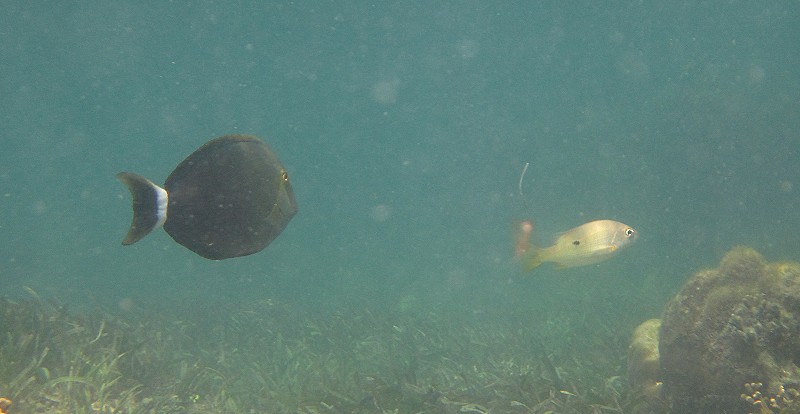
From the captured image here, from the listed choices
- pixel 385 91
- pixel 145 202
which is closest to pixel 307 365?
pixel 145 202

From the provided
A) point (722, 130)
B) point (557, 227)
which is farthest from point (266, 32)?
point (722, 130)

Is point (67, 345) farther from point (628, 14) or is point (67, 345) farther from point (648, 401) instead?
point (628, 14)

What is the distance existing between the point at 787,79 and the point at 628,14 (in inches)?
1568

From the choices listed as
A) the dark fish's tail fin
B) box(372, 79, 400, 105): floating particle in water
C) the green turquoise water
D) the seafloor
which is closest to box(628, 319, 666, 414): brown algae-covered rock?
the seafloor

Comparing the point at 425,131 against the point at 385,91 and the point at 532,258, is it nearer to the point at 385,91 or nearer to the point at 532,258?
the point at 385,91

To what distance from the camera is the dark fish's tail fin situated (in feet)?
6.97

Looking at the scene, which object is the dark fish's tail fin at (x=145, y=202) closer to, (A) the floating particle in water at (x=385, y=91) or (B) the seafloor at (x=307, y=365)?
(B) the seafloor at (x=307, y=365)

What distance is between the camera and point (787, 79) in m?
22.9

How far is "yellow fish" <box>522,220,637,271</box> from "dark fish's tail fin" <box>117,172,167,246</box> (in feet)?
12.8

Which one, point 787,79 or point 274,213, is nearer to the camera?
point 274,213

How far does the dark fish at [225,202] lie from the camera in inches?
88.9

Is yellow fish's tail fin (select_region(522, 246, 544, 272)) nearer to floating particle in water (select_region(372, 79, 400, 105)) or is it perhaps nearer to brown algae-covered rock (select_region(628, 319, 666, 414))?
brown algae-covered rock (select_region(628, 319, 666, 414))

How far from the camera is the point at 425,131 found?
4176 inches

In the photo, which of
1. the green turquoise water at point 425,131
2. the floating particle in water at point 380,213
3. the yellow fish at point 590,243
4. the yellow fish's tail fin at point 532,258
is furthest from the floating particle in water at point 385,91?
the yellow fish at point 590,243
